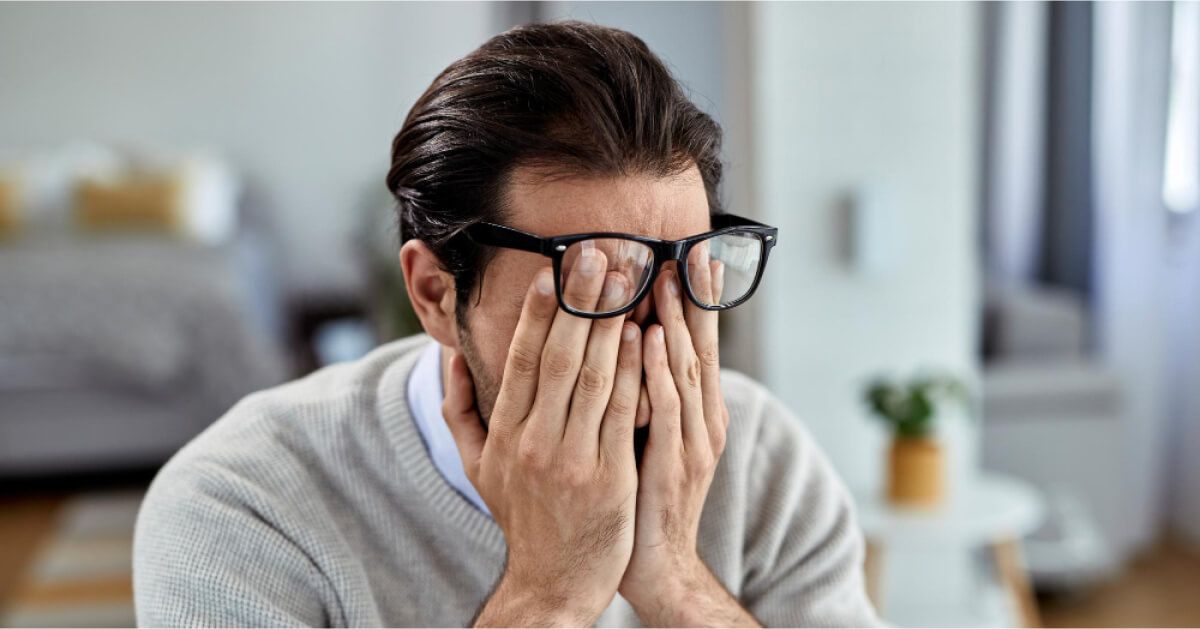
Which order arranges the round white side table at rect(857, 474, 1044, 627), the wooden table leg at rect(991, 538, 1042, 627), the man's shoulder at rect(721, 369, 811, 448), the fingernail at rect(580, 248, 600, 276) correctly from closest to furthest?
1. the fingernail at rect(580, 248, 600, 276)
2. the man's shoulder at rect(721, 369, 811, 448)
3. the round white side table at rect(857, 474, 1044, 627)
4. the wooden table leg at rect(991, 538, 1042, 627)

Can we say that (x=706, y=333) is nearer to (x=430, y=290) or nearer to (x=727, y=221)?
(x=727, y=221)

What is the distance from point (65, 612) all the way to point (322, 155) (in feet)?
11.1

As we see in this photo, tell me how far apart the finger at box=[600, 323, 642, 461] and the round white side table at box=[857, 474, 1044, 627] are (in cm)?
139

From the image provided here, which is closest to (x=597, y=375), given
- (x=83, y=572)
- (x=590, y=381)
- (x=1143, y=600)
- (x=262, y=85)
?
(x=590, y=381)

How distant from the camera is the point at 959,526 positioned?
228 cm

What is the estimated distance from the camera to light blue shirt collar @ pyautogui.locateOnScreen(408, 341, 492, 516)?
1.14 meters

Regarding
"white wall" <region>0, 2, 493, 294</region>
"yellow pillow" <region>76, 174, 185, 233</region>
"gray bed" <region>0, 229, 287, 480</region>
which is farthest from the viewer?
"white wall" <region>0, 2, 493, 294</region>

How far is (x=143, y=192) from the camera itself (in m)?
5.24

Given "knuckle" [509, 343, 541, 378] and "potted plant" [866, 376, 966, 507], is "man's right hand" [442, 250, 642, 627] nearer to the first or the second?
"knuckle" [509, 343, 541, 378]

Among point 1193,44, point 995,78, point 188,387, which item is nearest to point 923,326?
point 1193,44

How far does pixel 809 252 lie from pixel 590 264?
4.91 ft

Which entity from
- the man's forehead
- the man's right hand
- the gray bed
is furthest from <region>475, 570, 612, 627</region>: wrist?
the gray bed

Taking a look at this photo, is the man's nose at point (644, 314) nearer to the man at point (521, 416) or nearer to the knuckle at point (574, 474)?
the man at point (521, 416)

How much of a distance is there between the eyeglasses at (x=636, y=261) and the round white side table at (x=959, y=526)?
1.37m
